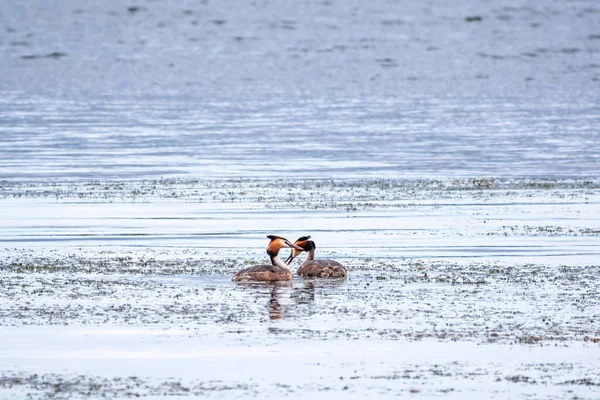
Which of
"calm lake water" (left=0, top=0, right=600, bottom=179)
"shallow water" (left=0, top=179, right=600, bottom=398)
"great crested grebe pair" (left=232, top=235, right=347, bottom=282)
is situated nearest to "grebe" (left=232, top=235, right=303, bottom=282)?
"great crested grebe pair" (left=232, top=235, right=347, bottom=282)

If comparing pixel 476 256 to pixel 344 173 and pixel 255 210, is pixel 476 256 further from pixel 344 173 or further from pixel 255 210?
pixel 344 173

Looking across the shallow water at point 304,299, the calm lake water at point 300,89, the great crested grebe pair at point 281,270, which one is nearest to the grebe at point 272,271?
the great crested grebe pair at point 281,270

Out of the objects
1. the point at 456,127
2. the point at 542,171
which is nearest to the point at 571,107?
the point at 456,127

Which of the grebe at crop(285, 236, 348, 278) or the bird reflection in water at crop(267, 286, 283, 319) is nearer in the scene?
the bird reflection in water at crop(267, 286, 283, 319)

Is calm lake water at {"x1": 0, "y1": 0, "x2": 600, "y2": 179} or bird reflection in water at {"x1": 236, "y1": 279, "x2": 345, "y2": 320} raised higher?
calm lake water at {"x1": 0, "y1": 0, "x2": 600, "y2": 179}

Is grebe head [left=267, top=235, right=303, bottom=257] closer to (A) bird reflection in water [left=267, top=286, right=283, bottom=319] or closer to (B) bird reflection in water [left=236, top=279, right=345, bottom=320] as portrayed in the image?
(B) bird reflection in water [left=236, top=279, right=345, bottom=320]

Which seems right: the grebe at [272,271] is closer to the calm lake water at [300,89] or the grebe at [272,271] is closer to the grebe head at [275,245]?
the grebe head at [275,245]

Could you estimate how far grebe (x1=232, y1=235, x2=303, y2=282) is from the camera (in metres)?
19.6

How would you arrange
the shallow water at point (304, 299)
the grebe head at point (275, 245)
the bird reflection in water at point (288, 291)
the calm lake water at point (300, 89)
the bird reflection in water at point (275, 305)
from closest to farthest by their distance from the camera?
the shallow water at point (304, 299) → the bird reflection in water at point (275, 305) → the bird reflection in water at point (288, 291) → the grebe head at point (275, 245) → the calm lake water at point (300, 89)

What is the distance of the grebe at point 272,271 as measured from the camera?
19.6 metres

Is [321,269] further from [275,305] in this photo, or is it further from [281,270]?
[275,305]

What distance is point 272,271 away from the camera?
19.9 meters

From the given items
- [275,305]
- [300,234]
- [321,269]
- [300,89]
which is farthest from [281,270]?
[300,89]

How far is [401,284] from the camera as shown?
19.4 m
